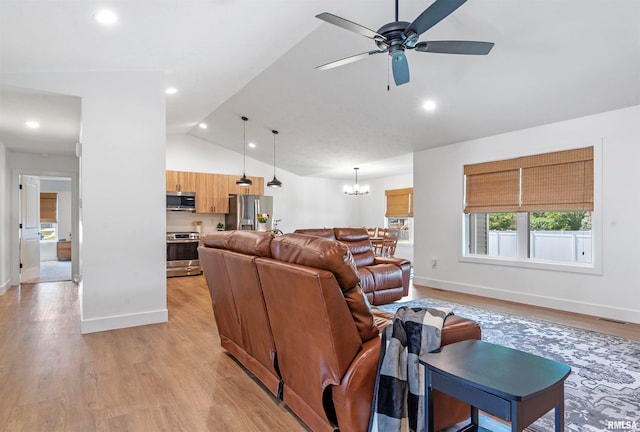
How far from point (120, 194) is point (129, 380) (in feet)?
6.82

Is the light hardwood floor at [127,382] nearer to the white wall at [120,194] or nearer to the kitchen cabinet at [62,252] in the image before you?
the white wall at [120,194]

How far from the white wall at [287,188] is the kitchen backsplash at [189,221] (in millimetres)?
27

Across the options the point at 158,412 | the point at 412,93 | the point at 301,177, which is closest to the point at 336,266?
the point at 158,412

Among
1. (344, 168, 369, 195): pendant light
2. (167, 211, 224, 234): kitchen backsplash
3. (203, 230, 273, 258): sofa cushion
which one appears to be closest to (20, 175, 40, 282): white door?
(167, 211, 224, 234): kitchen backsplash

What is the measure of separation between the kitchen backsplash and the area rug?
5.83m

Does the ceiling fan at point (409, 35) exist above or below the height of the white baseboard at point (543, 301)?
above

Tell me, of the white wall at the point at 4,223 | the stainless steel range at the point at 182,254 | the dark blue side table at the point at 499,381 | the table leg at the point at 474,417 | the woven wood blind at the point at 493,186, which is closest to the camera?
the dark blue side table at the point at 499,381

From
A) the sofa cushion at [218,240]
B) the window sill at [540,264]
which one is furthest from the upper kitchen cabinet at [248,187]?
the sofa cushion at [218,240]

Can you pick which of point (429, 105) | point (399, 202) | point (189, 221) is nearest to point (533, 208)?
point (429, 105)

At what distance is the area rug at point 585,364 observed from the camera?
2.02 metres

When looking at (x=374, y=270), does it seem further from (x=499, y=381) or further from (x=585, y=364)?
(x=499, y=381)

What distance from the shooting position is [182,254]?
24.3 feet

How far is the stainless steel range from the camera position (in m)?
7.27

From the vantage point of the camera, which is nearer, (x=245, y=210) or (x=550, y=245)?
(x=550, y=245)
